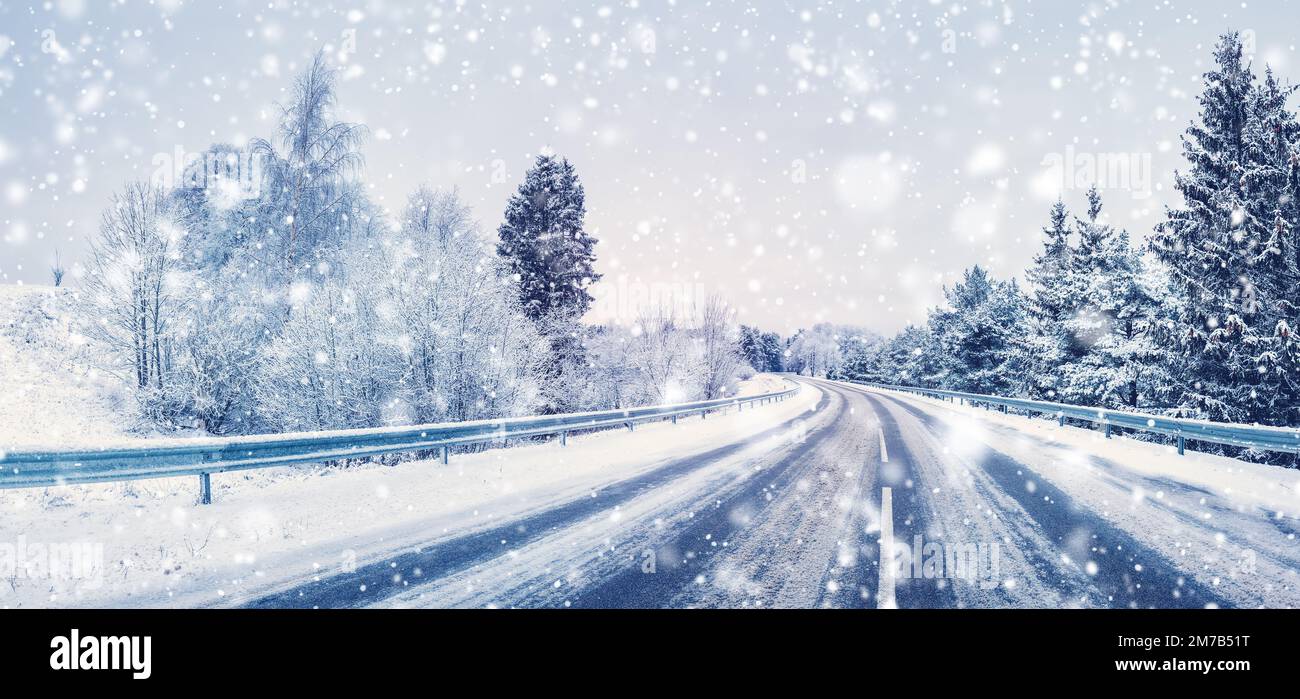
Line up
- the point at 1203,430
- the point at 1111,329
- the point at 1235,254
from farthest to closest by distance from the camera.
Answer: the point at 1111,329, the point at 1235,254, the point at 1203,430

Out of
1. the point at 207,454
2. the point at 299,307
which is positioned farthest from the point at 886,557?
the point at 299,307

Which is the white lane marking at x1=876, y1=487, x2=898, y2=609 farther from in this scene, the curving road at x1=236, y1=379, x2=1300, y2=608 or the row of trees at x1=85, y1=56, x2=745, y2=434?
the row of trees at x1=85, y1=56, x2=745, y2=434

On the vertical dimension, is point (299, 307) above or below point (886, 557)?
above

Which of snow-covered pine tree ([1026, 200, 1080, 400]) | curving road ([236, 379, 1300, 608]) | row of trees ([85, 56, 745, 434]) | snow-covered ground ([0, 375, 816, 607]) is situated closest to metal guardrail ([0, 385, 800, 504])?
Result: snow-covered ground ([0, 375, 816, 607])

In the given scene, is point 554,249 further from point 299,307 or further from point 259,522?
point 259,522

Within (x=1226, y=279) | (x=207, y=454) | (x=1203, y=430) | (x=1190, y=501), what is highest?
(x=1226, y=279)

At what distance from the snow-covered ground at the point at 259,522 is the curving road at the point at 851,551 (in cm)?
56

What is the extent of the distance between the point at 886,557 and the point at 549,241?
981 inches

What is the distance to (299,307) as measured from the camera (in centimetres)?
1538

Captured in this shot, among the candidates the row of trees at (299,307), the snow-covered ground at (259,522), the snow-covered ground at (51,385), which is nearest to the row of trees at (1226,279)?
the snow-covered ground at (259,522)

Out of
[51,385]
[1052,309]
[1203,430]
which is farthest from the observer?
[1052,309]

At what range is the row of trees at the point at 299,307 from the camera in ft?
48.9
